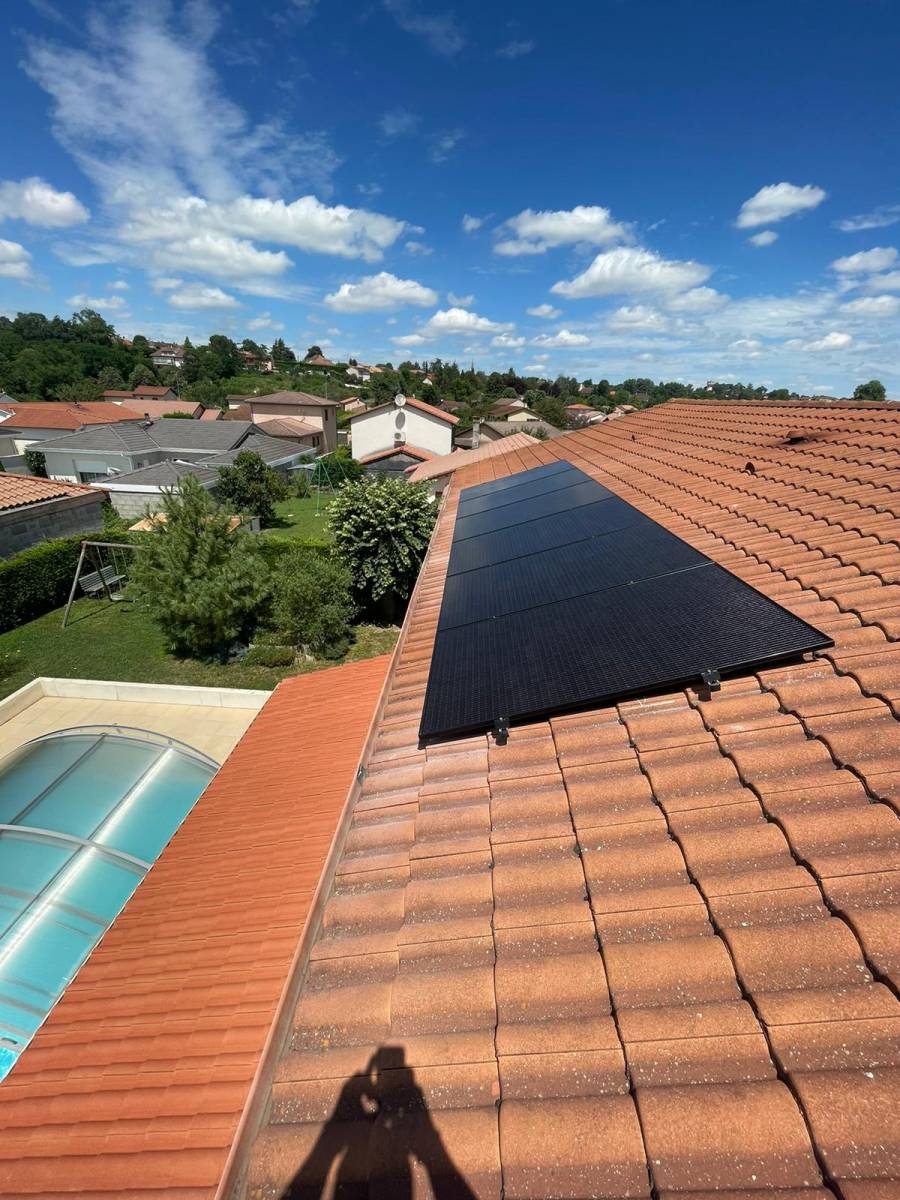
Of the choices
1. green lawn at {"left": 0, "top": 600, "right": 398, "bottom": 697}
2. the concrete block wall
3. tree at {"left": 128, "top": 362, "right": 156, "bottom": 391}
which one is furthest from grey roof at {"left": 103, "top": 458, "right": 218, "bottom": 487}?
tree at {"left": 128, "top": 362, "right": 156, "bottom": 391}

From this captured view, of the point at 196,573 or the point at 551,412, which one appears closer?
the point at 196,573

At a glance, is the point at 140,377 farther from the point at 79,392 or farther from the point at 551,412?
the point at 551,412

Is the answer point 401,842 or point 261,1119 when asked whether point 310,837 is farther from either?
point 261,1119

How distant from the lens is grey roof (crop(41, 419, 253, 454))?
45.0m

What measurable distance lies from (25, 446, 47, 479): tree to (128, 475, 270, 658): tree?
41138 mm

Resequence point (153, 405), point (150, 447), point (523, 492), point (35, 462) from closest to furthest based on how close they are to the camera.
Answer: point (523, 492) → point (35, 462) → point (150, 447) → point (153, 405)

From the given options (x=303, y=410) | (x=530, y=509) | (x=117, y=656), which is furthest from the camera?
(x=303, y=410)

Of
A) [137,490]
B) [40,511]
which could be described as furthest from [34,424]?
[40,511]

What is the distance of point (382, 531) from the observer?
17.4m

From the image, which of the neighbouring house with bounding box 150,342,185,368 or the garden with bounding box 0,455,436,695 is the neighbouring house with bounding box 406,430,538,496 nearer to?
the garden with bounding box 0,455,436,695

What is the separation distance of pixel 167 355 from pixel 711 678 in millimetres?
176786

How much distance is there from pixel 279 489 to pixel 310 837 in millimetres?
36253

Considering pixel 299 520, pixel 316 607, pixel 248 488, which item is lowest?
pixel 299 520

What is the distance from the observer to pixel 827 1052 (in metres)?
1.77
